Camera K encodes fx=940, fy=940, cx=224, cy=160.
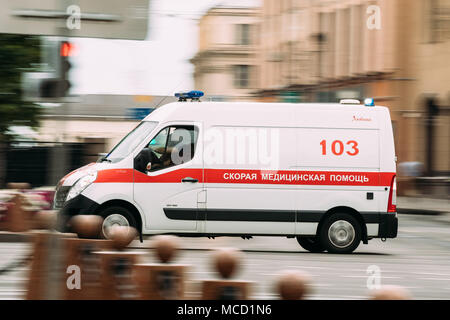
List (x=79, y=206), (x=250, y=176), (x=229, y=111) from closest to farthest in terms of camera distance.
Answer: (x=79, y=206) → (x=250, y=176) → (x=229, y=111)

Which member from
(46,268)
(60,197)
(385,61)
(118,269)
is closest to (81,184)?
(60,197)

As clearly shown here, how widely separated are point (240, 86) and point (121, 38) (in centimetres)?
7027

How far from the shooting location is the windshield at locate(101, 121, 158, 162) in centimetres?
1400

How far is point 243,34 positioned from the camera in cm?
7731

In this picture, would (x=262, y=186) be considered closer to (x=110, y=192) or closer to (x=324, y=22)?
(x=110, y=192)

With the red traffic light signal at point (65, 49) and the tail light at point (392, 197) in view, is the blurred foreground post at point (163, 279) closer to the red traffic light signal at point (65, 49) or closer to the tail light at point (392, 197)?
the red traffic light signal at point (65, 49)

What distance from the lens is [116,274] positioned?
21.1 feet

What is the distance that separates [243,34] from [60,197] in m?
64.4

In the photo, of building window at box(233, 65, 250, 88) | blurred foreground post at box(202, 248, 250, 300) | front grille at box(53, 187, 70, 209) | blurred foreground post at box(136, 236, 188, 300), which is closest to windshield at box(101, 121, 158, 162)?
front grille at box(53, 187, 70, 209)

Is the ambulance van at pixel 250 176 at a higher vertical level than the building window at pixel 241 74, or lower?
lower

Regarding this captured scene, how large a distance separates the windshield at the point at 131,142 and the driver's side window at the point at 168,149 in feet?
0.58

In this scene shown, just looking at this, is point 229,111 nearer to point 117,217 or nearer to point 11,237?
point 117,217

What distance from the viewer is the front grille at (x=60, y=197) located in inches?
544

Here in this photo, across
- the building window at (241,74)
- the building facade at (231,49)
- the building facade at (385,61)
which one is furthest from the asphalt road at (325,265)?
the building window at (241,74)
